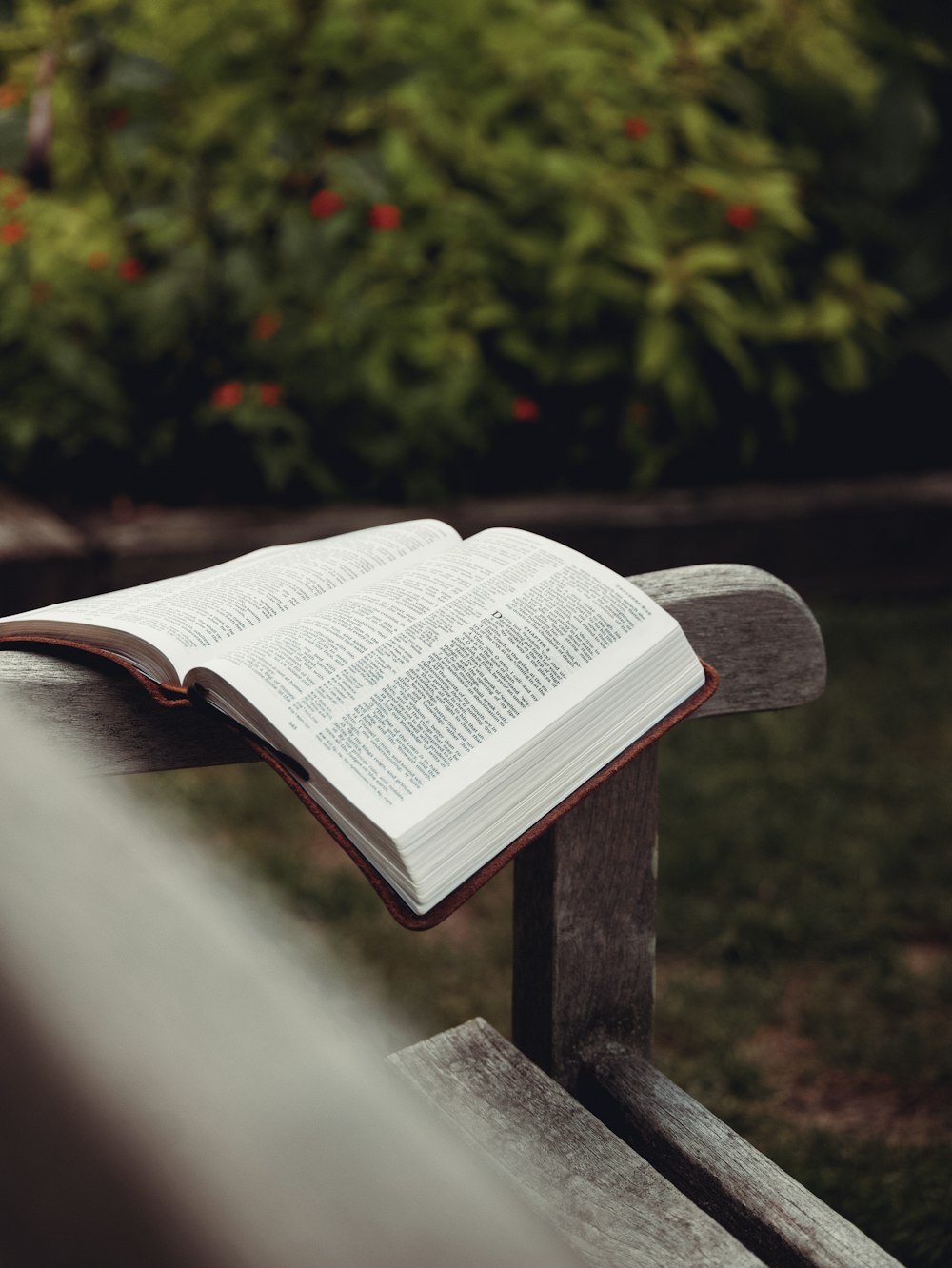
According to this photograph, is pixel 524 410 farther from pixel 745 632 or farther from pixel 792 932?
pixel 745 632

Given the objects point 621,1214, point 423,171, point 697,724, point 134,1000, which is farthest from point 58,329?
point 134,1000

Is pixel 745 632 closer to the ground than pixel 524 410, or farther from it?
farther from it

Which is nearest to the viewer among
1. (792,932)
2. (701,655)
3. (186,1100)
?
(186,1100)

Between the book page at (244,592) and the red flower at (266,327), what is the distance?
2.17 metres

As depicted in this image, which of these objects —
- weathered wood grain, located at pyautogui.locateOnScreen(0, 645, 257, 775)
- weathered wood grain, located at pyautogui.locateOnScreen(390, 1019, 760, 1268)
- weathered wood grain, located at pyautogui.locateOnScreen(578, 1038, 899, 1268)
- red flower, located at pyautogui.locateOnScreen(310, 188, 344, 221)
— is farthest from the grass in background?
red flower, located at pyautogui.locateOnScreen(310, 188, 344, 221)

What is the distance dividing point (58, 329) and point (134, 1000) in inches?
125

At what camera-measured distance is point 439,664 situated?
867mm

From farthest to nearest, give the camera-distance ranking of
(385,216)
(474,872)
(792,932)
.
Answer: (385,216), (792,932), (474,872)

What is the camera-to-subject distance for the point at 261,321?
10.4ft

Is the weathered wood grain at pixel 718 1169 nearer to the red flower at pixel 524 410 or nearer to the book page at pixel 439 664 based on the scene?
the book page at pixel 439 664

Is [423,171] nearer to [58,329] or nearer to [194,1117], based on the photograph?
A: [58,329]

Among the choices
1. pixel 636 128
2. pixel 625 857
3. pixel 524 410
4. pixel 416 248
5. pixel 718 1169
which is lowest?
pixel 524 410

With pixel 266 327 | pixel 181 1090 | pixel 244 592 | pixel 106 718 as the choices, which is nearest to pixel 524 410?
pixel 266 327

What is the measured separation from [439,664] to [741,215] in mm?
2788
